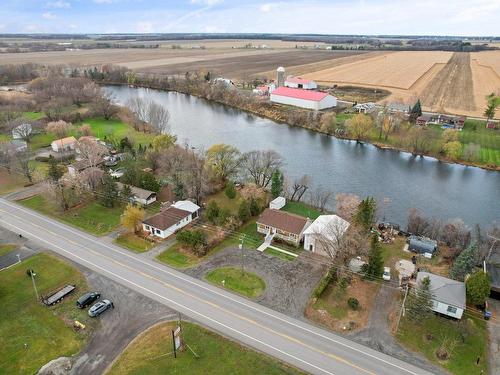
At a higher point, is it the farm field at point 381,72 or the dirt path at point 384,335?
the farm field at point 381,72

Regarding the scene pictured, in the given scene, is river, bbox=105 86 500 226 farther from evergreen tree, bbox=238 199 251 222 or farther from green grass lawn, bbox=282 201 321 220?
evergreen tree, bbox=238 199 251 222

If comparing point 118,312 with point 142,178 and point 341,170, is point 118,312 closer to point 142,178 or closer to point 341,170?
point 142,178

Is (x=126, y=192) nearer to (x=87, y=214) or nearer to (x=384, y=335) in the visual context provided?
(x=87, y=214)

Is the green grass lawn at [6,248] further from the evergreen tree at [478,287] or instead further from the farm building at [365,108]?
the farm building at [365,108]

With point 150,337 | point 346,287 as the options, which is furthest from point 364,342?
point 150,337

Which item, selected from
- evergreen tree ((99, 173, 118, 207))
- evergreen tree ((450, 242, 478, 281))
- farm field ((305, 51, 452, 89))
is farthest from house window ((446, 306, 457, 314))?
farm field ((305, 51, 452, 89))

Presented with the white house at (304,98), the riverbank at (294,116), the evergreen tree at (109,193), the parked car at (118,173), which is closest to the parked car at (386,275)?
the evergreen tree at (109,193)
